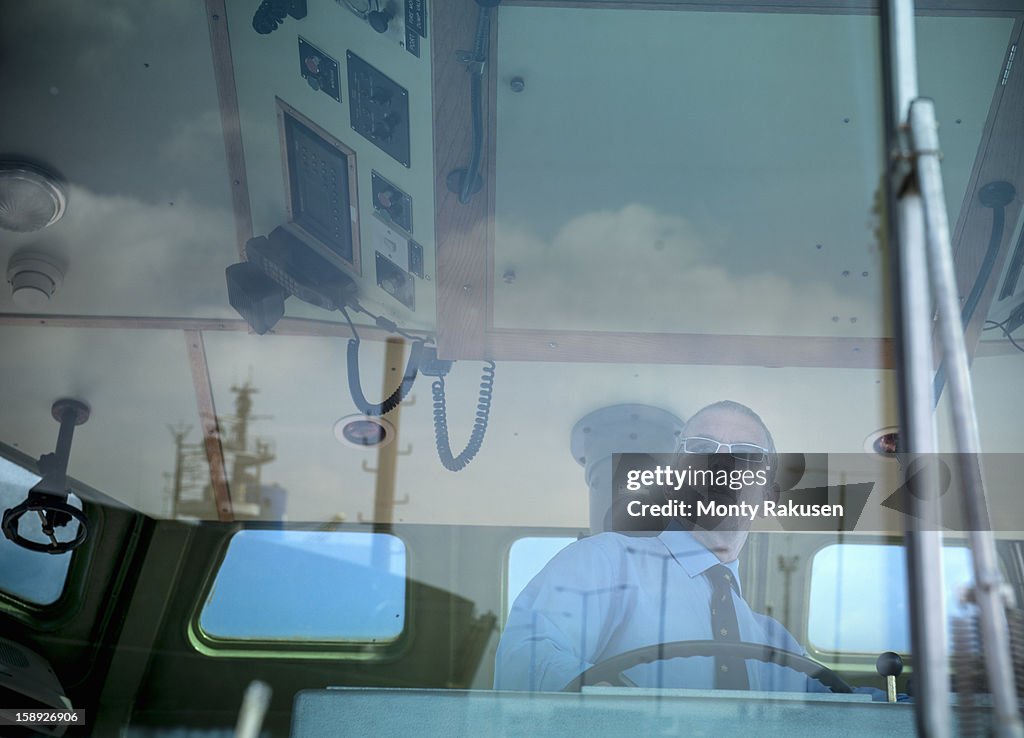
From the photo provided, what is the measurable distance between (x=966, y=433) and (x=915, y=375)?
70mm

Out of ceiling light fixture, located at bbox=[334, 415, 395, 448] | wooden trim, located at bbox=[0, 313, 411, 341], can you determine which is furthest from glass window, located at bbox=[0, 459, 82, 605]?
ceiling light fixture, located at bbox=[334, 415, 395, 448]

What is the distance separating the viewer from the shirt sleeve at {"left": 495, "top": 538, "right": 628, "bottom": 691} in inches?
88.0

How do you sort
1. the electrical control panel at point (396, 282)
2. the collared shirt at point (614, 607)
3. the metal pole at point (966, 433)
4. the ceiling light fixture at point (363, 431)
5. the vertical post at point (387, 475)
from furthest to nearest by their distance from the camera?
the ceiling light fixture at point (363, 431) → the vertical post at point (387, 475) → the electrical control panel at point (396, 282) → the collared shirt at point (614, 607) → the metal pole at point (966, 433)

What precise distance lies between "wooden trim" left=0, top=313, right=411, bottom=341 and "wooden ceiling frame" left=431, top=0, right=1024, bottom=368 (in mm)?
267

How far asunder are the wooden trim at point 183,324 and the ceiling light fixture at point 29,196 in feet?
1.22

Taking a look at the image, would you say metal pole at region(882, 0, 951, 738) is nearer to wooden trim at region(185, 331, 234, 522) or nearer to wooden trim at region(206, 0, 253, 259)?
wooden trim at region(206, 0, 253, 259)

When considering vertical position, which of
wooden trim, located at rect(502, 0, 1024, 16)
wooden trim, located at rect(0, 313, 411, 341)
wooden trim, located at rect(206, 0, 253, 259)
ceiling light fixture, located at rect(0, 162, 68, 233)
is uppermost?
wooden trim, located at rect(502, 0, 1024, 16)

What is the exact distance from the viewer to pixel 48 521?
3.22 meters

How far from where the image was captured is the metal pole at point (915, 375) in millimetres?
863

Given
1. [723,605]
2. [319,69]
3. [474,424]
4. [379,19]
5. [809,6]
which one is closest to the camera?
[809,6]

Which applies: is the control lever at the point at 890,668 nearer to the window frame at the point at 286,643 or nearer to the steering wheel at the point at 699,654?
the steering wheel at the point at 699,654

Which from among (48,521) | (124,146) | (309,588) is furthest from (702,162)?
(48,521)

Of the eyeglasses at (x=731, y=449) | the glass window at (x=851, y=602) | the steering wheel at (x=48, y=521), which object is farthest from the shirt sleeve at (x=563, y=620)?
the steering wheel at (x=48, y=521)

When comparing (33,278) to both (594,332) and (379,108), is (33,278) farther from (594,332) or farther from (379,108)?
(594,332)
